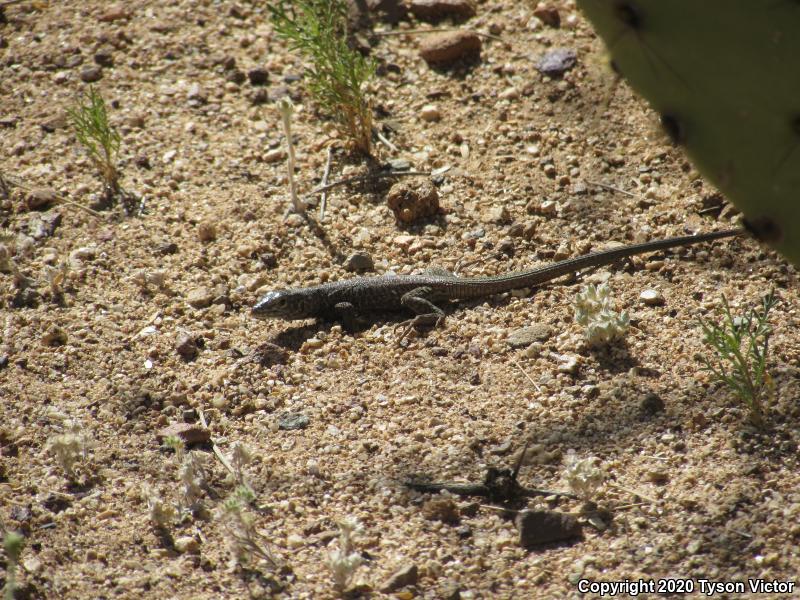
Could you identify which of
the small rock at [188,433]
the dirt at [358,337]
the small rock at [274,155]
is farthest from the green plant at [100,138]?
the small rock at [188,433]

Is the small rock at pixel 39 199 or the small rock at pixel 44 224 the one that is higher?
the small rock at pixel 39 199

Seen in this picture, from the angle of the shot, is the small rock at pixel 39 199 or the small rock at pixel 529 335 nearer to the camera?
the small rock at pixel 529 335

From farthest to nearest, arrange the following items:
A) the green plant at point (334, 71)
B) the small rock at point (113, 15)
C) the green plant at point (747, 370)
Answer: the small rock at point (113, 15) → the green plant at point (334, 71) → the green plant at point (747, 370)

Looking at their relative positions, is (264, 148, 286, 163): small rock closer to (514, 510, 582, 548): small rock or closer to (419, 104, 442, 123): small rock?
(419, 104, 442, 123): small rock

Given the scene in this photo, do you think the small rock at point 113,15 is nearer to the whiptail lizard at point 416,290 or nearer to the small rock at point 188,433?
the whiptail lizard at point 416,290

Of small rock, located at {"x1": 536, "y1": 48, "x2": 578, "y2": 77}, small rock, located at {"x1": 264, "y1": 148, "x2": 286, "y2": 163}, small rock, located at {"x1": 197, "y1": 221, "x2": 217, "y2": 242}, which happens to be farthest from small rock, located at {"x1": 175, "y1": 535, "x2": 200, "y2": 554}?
small rock, located at {"x1": 536, "y1": 48, "x2": 578, "y2": 77}
